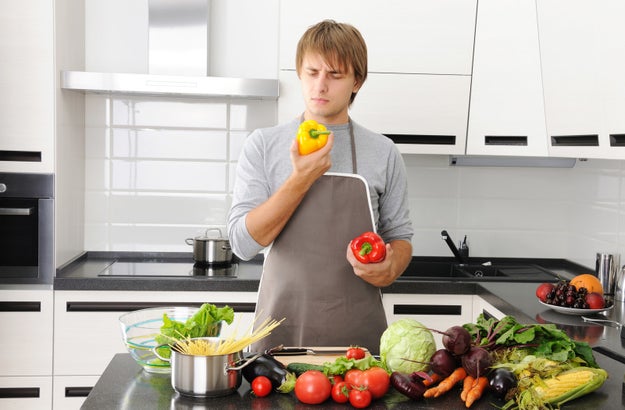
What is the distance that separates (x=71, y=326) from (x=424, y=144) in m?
1.64

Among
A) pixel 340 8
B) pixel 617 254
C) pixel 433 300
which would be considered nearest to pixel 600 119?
pixel 617 254

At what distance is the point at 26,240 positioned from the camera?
10.2 ft

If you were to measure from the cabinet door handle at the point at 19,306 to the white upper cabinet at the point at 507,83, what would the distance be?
6.29ft

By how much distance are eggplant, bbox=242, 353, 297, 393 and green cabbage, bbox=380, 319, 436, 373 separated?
22 centimetres

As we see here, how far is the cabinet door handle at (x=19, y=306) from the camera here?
9.80 feet

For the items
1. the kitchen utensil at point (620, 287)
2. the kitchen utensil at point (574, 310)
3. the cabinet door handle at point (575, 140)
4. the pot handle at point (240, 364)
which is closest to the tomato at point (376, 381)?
the pot handle at point (240, 364)

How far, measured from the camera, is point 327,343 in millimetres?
2223

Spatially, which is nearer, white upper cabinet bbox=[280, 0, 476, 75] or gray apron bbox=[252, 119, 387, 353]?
gray apron bbox=[252, 119, 387, 353]

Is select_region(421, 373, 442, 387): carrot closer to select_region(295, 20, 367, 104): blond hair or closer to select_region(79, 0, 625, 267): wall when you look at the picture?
select_region(295, 20, 367, 104): blond hair

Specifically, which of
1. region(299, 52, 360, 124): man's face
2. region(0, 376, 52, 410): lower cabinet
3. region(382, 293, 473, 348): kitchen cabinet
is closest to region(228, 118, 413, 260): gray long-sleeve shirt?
Result: region(299, 52, 360, 124): man's face

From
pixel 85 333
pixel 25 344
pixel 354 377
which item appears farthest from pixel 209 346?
pixel 25 344

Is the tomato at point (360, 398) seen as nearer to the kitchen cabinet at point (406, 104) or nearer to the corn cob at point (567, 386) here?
the corn cob at point (567, 386)

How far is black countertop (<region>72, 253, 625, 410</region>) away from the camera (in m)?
1.51

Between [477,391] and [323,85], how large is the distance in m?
0.96
